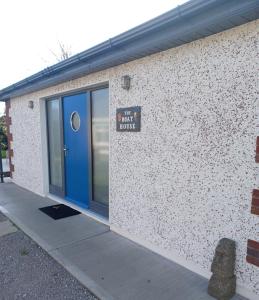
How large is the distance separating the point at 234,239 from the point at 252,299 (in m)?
0.59

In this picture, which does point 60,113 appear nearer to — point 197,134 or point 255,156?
point 197,134

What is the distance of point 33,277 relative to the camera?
303 centimetres

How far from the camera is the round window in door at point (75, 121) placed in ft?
16.9

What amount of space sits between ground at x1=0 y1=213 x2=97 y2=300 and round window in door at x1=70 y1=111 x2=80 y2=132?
234cm

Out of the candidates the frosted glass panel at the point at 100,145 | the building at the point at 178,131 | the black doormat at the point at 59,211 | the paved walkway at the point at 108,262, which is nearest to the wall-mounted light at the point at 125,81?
the building at the point at 178,131

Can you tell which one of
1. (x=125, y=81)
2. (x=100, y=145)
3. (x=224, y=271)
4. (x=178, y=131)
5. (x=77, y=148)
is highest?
(x=125, y=81)

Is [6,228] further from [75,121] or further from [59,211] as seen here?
[75,121]

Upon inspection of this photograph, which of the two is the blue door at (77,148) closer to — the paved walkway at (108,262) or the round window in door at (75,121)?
the round window in door at (75,121)

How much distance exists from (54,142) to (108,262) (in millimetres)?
3643

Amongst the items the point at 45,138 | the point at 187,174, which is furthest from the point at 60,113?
the point at 187,174

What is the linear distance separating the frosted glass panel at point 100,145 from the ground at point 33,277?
1422 millimetres

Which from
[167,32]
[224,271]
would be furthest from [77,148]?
[224,271]

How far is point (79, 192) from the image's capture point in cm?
530

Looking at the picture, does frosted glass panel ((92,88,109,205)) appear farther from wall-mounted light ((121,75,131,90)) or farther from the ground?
the ground
